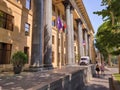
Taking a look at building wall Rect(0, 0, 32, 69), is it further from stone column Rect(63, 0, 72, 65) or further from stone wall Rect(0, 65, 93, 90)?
stone wall Rect(0, 65, 93, 90)

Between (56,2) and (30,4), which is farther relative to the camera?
(56,2)

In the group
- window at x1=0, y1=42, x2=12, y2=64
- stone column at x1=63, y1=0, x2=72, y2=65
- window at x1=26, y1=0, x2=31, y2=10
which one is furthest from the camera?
stone column at x1=63, y1=0, x2=72, y2=65

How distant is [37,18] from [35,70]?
4936 mm

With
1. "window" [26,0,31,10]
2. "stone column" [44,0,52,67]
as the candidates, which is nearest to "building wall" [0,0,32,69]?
"window" [26,0,31,10]

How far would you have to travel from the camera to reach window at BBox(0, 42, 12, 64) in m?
19.6

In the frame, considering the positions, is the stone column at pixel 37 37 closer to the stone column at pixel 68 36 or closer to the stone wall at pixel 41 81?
the stone wall at pixel 41 81

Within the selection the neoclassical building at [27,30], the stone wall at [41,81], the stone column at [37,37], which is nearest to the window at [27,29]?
the neoclassical building at [27,30]

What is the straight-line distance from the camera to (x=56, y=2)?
33469 millimetres

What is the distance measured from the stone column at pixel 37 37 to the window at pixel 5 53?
4.11m

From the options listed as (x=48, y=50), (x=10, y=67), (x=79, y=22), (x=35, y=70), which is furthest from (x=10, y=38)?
(x=79, y=22)

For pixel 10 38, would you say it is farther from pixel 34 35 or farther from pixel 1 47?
pixel 34 35

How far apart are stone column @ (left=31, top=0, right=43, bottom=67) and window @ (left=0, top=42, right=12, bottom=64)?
4.11 meters

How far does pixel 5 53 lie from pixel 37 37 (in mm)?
4791

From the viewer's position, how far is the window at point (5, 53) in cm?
1963
